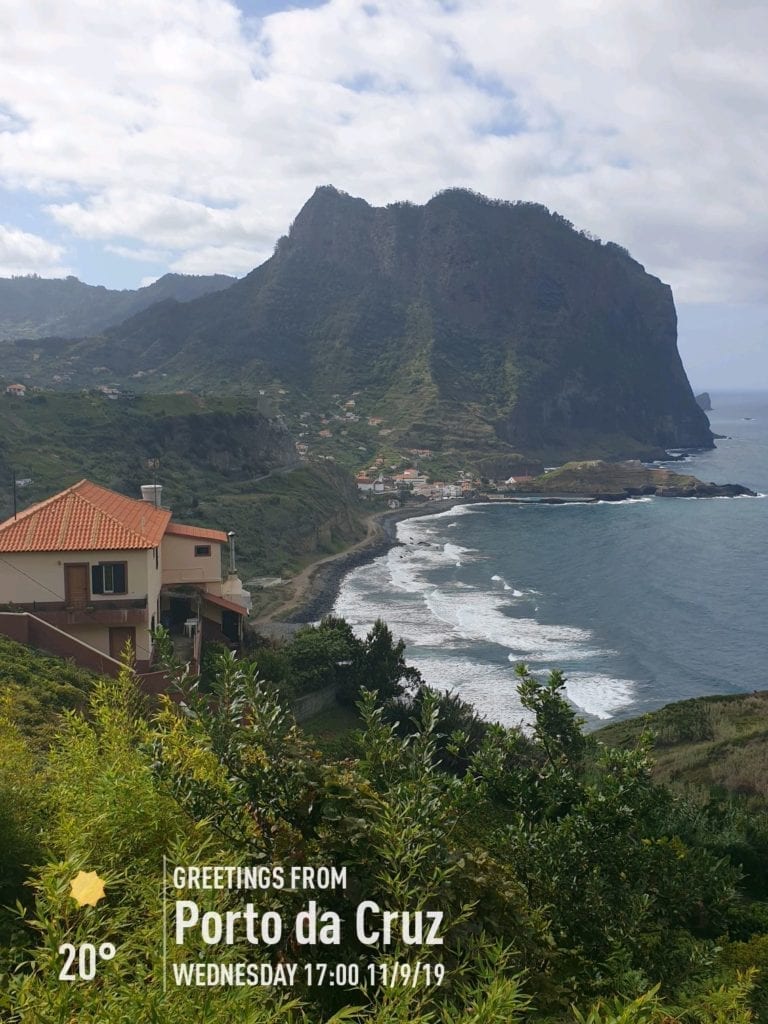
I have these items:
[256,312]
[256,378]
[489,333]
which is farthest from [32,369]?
[489,333]

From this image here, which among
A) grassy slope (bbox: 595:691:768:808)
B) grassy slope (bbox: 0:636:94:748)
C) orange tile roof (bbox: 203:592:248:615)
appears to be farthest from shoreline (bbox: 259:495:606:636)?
grassy slope (bbox: 0:636:94:748)

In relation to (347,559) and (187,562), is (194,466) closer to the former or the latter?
(347,559)

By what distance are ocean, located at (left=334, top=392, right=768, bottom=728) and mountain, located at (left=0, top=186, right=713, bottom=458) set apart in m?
48.6

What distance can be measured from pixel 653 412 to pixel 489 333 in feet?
135

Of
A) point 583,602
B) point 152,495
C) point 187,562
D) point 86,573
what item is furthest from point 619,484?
point 86,573

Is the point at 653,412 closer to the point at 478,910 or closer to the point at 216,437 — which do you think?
the point at 216,437

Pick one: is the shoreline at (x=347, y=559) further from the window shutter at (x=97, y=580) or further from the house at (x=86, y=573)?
the window shutter at (x=97, y=580)

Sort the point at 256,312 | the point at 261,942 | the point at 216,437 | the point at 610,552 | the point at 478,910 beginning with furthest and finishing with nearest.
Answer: the point at 256,312 → the point at 216,437 → the point at 610,552 → the point at 478,910 → the point at 261,942

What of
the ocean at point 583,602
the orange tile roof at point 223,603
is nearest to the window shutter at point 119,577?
the orange tile roof at point 223,603

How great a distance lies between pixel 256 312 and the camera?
176 metres

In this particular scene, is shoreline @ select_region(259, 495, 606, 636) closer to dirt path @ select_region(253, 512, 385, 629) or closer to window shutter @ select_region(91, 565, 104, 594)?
dirt path @ select_region(253, 512, 385, 629)

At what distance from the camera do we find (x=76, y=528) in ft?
68.9

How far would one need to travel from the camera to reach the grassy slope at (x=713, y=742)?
21719 mm

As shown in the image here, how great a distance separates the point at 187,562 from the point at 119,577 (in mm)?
4293
